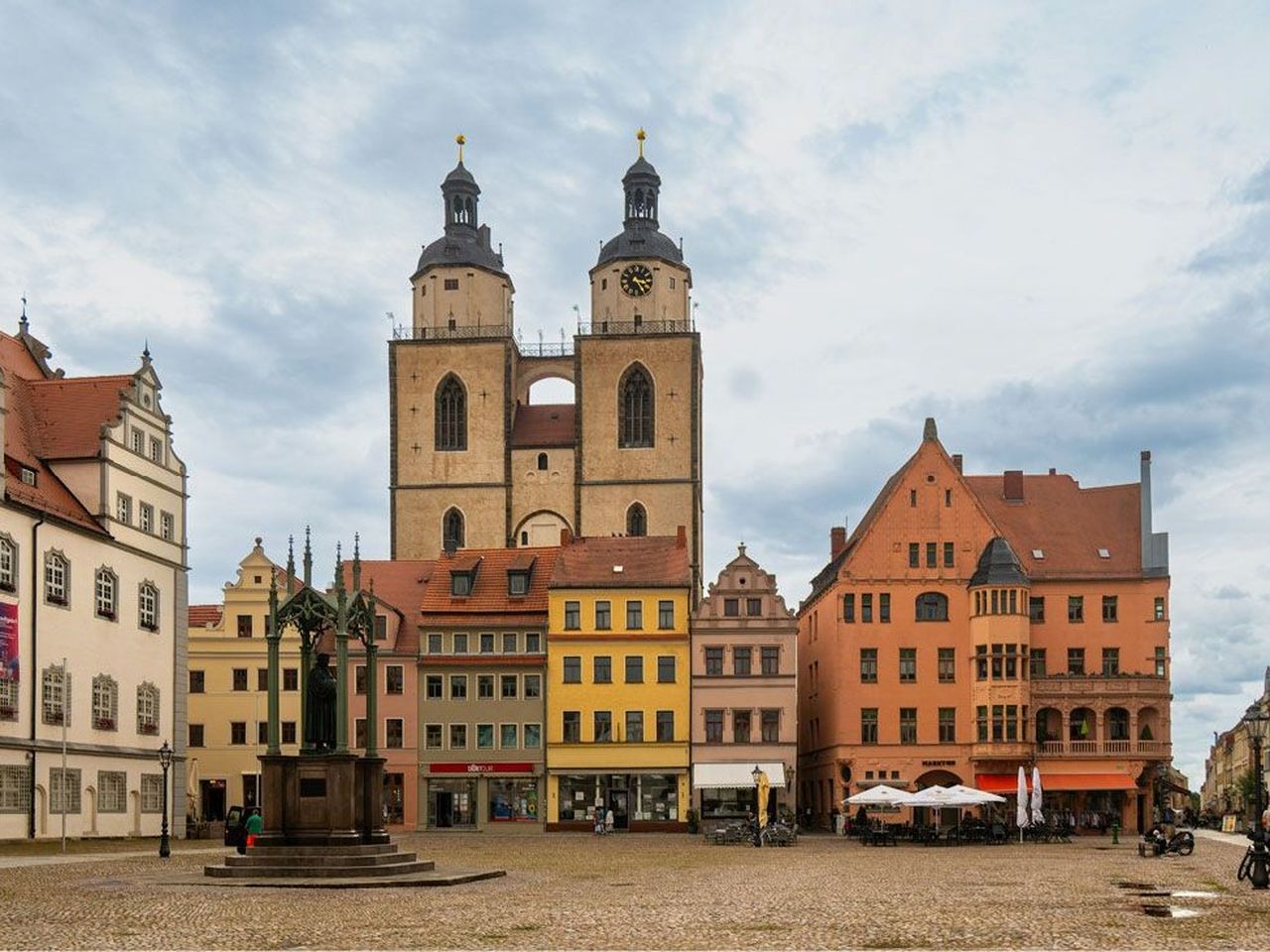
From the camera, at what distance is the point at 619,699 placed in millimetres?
78000

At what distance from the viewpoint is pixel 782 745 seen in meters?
76.9

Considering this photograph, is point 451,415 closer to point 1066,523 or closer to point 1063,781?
point 1066,523

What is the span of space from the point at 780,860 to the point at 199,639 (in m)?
41.7

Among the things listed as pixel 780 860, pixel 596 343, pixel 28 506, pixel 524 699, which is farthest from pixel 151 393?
pixel 596 343

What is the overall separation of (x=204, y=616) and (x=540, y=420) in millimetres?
30424

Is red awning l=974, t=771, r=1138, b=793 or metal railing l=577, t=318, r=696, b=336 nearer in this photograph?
red awning l=974, t=771, r=1138, b=793

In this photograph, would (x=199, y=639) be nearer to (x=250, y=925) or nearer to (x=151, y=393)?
(x=151, y=393)

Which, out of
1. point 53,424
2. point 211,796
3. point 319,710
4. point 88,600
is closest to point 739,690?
point 211,796

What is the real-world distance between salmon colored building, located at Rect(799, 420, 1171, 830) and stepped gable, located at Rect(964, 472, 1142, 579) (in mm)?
99

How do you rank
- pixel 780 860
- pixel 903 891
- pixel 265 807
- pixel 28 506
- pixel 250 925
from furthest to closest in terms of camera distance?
1. pixel 28 506
2. pixel 780 860
3. pixel 265 807
4. pixel 903 891
5. pixel 250 925

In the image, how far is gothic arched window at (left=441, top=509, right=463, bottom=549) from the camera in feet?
344

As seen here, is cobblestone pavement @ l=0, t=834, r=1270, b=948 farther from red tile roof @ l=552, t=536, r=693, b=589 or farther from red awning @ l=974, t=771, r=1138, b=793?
red tile roof @ l=552, t=536, r=693, b=589

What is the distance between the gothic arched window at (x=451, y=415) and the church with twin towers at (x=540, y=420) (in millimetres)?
82

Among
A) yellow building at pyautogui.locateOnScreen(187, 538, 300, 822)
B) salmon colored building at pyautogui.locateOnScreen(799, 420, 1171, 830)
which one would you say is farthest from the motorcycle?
yellow building at pyautogui.locateOnScreen(187, 538, 300, 822)
